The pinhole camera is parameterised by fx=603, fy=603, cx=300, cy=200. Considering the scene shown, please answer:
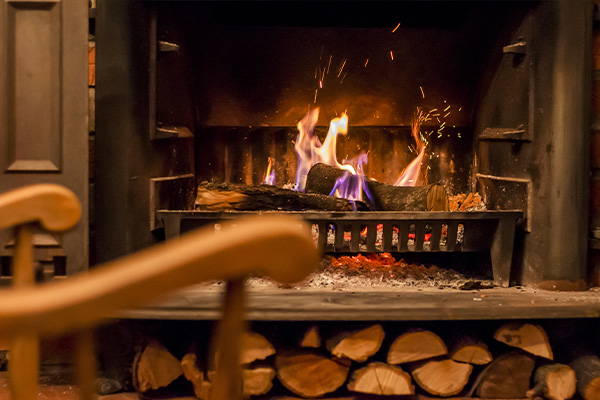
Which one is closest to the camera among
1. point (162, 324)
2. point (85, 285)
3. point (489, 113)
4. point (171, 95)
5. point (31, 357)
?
point (85, 285)

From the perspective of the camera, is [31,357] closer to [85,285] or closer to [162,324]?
[85,285]

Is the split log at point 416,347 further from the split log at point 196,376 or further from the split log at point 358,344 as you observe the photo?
the split log at point 196,376

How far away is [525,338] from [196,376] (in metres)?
1.05

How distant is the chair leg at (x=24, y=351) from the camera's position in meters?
0.72

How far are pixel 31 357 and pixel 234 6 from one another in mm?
2041

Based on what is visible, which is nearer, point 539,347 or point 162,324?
point 539,347

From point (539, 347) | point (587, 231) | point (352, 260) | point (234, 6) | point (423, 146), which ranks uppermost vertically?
point (234, 6)

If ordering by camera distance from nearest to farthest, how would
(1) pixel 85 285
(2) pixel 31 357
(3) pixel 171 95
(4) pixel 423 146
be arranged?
(1) pixel 85 285 < (2) pixel 31 357 < (3) pixel 171 95 < (4) pixel 423 146

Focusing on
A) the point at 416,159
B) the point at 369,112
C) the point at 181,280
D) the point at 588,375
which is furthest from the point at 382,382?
the point at 181,280

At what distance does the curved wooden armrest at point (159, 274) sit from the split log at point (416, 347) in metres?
1.41

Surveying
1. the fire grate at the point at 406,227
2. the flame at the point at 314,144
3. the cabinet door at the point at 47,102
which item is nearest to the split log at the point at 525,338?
the fire grate at the point at 406,227

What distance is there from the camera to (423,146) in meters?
2.68

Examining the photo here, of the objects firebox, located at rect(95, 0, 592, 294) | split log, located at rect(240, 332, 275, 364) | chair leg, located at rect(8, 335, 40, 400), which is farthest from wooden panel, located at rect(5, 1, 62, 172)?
chair leg, located at rect(8, 335, 40, 400)

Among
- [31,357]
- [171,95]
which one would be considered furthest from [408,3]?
[31,357]
